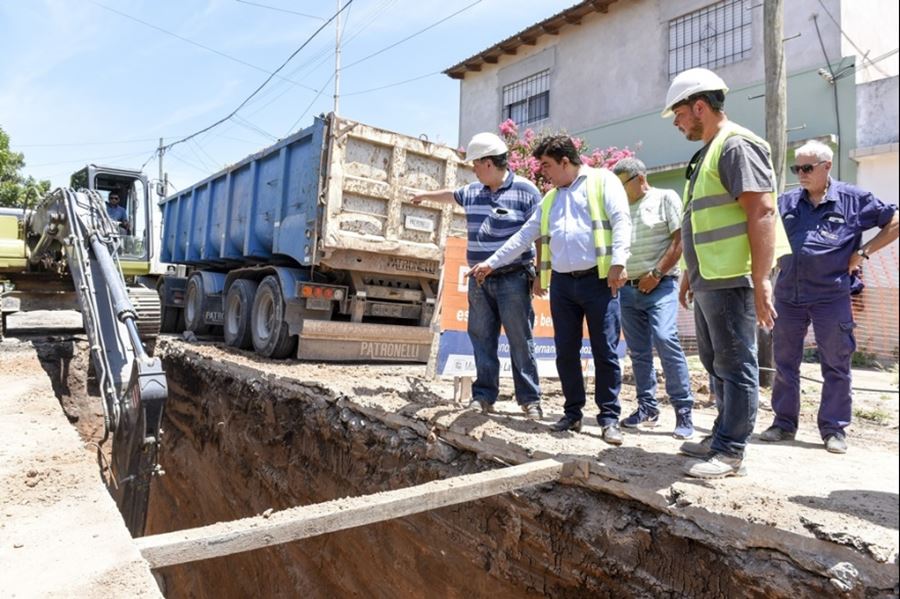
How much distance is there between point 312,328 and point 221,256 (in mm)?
2956

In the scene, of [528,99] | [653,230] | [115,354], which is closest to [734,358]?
[653,230]

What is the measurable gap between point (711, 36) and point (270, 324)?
367 inches

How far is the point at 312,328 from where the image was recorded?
6.58 metres

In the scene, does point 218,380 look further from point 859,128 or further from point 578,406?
point 859,128

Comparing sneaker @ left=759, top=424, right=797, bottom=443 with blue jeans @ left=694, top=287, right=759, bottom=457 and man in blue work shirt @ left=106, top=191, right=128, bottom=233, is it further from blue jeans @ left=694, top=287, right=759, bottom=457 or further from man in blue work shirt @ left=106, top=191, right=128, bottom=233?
man in blue work shirt @ left=106, top=191, right=128, bottom=233

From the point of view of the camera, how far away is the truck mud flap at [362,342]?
21.9 feet

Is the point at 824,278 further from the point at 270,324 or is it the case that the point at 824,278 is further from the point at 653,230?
the point at 270,324

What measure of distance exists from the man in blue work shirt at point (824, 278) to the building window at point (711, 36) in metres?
8.52

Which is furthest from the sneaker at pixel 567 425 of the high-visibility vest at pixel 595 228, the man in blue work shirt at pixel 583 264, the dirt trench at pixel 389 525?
the high-visibility vest at pixel 595 228

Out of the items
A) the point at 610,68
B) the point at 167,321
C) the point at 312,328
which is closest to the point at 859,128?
the point at 610,68

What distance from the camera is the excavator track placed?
6883mm

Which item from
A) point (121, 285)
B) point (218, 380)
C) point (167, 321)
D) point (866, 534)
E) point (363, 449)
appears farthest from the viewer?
point (167, 321)

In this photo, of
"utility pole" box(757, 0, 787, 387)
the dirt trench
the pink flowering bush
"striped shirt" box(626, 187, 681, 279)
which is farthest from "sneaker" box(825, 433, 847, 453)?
the pink flowering bush

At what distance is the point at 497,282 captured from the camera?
3.88 m
